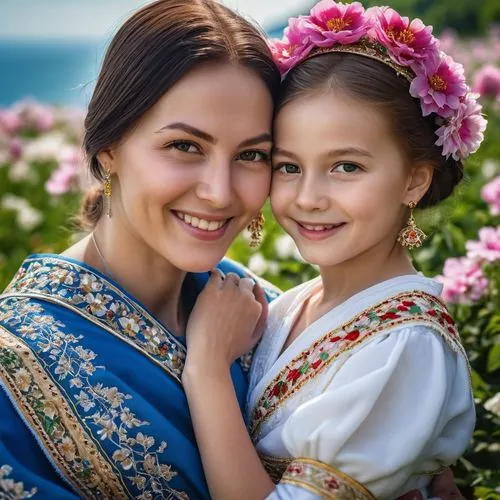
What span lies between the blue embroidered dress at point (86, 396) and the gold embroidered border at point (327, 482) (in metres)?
0.33

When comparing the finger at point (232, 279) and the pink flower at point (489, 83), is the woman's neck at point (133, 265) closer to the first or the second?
the finger at point (232, 279)

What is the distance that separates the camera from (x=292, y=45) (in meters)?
2.50

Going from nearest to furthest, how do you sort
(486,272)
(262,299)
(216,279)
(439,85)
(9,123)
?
(439,85)
(216,279)
(262,299)
(486,272)
(9,123)

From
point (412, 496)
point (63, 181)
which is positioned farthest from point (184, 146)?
point (63, 181)

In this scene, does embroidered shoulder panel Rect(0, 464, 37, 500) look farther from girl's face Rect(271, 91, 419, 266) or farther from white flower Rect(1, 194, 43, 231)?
white flower Rect(1, 194, 43, 231)

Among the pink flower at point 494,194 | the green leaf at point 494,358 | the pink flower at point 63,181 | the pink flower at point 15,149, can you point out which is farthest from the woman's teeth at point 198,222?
the pink flower at point 15,149

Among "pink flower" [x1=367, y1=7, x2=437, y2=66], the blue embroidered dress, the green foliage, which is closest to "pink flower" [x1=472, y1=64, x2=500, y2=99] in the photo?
the green foliage

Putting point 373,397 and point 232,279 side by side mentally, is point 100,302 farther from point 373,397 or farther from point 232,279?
point 373,397

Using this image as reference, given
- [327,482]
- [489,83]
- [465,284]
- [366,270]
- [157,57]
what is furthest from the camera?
[489,83]

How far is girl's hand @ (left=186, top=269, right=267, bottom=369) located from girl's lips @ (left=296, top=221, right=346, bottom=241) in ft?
1.18

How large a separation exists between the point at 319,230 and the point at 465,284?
1.03 metres

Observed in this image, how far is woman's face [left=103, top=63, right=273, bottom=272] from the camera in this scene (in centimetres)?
222

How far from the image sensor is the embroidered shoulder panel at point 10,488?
1919 mm

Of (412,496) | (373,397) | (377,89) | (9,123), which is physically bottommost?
(412,496)
